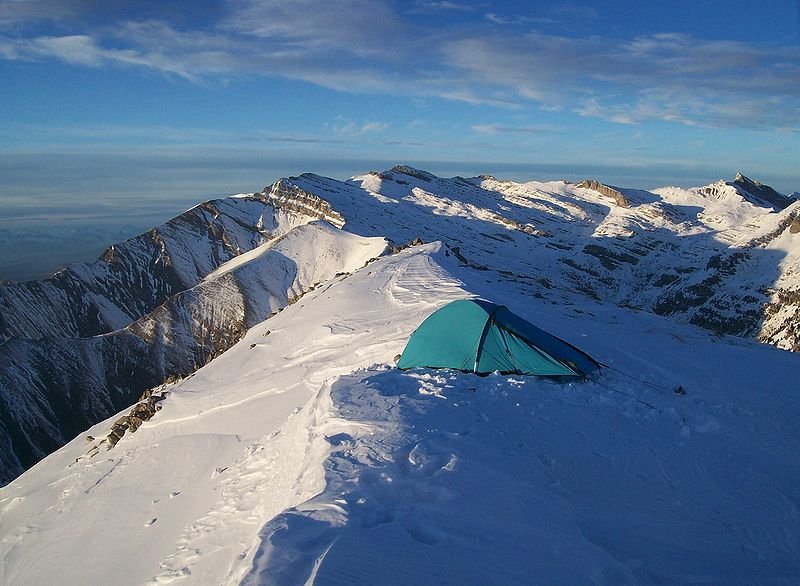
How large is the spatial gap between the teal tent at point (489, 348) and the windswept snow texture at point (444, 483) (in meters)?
0.57

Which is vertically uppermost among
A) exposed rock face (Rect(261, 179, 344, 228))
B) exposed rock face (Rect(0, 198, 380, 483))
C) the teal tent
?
exposed rock face (Rect(261, 179, 344, 228))

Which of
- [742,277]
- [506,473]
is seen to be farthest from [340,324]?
[742,277]

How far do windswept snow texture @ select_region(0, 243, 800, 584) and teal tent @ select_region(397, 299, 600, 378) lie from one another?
0.57m

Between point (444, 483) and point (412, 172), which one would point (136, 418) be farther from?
point (412, 172)

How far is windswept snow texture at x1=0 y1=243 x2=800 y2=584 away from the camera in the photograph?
6.36 m

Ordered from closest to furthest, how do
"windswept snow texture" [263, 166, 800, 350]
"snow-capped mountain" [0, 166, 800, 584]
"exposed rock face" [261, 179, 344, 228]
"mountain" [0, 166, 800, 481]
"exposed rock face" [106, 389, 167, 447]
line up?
"snow-capped mountain" [0, 166, 800, 584] → "exposed rock face" [106, 389, 167, 447] → "mountain" [0, 166, 800, 481] → "exposed rock face" [261, 179, 344, 228] → "windswept snow texture" [263, 166, 800, 350]

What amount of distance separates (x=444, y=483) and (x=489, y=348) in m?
6.20

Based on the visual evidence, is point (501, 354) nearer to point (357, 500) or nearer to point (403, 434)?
point (403, 434)

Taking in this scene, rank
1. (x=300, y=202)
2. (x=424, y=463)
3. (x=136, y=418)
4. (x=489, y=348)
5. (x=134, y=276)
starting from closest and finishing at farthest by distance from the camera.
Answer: (x=424, y=463), (x=489, y=348), (x=136, y=418), (x=134, y=276), (x=300, y=202)

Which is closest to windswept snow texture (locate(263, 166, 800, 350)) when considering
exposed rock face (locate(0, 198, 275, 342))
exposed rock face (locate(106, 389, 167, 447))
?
exposed rock face (locate(0, 198, 275, 342))

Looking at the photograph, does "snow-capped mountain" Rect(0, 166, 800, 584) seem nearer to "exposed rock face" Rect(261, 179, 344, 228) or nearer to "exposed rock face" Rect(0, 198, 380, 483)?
"exposed rock face" Rect(0, 198, 380, 483)

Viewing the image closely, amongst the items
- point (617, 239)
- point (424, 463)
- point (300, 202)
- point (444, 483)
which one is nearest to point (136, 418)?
point (424, 463)

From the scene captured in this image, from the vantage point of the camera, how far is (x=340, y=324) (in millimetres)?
22891

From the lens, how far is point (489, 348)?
13430mm
